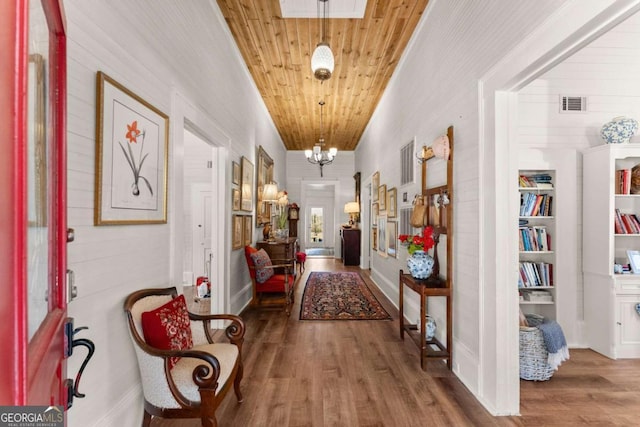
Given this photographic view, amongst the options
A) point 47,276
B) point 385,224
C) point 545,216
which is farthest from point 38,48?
point 385,224

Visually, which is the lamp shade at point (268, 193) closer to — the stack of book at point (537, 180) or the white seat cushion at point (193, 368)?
the white seat cushion at point (193, 368)

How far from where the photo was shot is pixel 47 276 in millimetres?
938

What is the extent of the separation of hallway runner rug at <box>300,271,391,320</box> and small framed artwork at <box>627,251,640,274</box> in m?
2.66

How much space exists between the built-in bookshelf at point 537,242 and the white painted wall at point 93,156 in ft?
11.3

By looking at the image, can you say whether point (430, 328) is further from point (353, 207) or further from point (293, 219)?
point (293, 219)

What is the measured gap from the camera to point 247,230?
4.98 meters

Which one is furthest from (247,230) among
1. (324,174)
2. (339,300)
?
(324,174)

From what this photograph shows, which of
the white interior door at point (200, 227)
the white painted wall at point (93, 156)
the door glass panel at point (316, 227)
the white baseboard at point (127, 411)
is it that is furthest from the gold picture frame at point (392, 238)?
the door glass panel at point (316, 227)

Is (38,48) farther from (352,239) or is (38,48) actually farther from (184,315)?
(352,239)

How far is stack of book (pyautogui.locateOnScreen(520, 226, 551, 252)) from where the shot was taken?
3.42 meters

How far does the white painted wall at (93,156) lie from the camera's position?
5.03ft

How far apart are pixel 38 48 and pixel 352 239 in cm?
865

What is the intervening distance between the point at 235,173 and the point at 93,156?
262cm

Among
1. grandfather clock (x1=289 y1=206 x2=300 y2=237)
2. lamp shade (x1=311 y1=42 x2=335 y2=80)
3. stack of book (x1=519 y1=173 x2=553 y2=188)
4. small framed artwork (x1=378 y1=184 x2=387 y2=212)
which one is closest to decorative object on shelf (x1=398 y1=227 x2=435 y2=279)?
stack of book (x1=519 y1=173 x2=553 y2=188)
